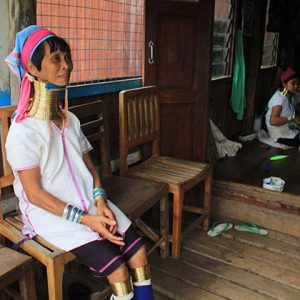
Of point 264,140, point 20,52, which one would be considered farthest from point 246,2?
point 20,52

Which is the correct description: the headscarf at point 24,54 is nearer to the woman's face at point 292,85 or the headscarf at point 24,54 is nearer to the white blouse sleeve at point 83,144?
the white blouse sleeve at point 83,144

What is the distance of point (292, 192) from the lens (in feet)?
9.10

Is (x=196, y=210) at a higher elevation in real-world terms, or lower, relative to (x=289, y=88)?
lower

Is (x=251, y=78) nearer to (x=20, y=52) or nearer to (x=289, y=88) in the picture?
(x=289, y=88)

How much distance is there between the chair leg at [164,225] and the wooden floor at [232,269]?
0.19ft

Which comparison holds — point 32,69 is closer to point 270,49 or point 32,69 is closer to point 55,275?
point 55,275

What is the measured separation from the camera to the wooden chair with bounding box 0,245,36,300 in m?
1.34

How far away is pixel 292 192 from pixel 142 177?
118 cm

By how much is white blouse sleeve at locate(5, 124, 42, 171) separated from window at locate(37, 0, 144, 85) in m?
0.79

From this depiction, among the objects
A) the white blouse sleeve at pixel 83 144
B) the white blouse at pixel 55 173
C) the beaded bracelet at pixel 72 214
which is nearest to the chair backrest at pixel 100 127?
the white blouse sleeve at pixel 83 144

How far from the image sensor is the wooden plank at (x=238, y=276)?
6.62ft

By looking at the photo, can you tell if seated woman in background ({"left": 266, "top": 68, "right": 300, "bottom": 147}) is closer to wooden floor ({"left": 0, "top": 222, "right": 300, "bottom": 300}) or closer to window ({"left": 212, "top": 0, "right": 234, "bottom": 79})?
window ({"left": 212, "top": 0, "right": 234, "bottom": 79})

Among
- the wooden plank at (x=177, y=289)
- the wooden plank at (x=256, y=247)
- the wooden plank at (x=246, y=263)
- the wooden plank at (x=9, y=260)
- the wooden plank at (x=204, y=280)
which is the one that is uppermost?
the wooden plank at (x=9, y=260)

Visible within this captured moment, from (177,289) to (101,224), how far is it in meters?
0.79
